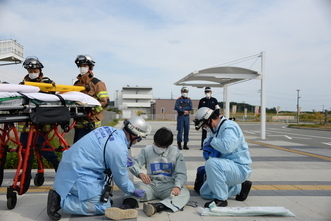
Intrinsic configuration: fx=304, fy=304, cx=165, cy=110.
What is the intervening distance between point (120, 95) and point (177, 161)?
268 ft

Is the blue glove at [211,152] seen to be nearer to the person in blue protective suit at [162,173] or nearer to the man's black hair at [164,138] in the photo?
the person in blue protective suit at [162,173]

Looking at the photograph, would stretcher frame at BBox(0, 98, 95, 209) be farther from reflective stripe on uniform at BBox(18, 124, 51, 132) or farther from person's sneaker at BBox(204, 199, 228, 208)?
person's sneaker at BBox(204, 199, 228, 208)

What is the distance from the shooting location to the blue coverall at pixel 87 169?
11.0 ft

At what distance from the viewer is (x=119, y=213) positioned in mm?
3342

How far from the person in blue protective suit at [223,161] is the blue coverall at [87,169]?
4.00 ft

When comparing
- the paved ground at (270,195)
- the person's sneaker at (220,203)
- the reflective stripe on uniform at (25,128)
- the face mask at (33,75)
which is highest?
the face mask at (33,75)

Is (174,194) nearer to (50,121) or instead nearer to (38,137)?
(50,121)

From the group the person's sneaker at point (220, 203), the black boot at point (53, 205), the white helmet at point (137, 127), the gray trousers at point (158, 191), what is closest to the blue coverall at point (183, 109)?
the gray trousers at point (158, 191)

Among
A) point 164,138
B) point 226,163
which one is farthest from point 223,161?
point 164,138

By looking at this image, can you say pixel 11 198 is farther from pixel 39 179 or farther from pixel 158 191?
pixel 158 191

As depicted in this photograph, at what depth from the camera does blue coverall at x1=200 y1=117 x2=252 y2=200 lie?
3939 millimetres

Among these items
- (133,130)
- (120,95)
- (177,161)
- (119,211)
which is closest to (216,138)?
(177,161)

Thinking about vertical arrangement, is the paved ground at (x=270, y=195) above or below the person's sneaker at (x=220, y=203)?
below

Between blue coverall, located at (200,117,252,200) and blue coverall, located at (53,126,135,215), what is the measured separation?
1.20m
